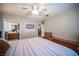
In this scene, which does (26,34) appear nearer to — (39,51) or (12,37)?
(12,37)

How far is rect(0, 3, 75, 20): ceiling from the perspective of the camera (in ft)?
6.07

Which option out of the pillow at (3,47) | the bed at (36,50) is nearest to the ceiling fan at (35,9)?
the bed at (36,50)

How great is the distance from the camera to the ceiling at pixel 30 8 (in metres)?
1.85

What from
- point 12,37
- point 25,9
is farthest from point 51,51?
point 25,9

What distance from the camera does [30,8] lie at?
6.15 ft

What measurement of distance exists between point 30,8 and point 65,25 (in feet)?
2.25

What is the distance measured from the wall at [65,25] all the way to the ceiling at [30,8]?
99 mm

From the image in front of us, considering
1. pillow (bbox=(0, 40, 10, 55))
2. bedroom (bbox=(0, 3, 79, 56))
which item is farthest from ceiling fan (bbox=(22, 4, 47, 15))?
pillow (bbox=(0, 40, 10, 55))

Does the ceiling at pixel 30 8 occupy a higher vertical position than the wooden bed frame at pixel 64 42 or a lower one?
higher

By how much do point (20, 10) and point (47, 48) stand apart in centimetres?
81

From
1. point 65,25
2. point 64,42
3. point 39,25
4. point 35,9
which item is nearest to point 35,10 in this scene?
point 35,9

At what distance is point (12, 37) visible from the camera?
75.0 inches

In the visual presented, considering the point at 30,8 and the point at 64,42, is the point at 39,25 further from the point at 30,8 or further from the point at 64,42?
the point at 64,42

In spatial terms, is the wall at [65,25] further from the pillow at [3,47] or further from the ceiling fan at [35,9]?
the pillow at [3,47]
